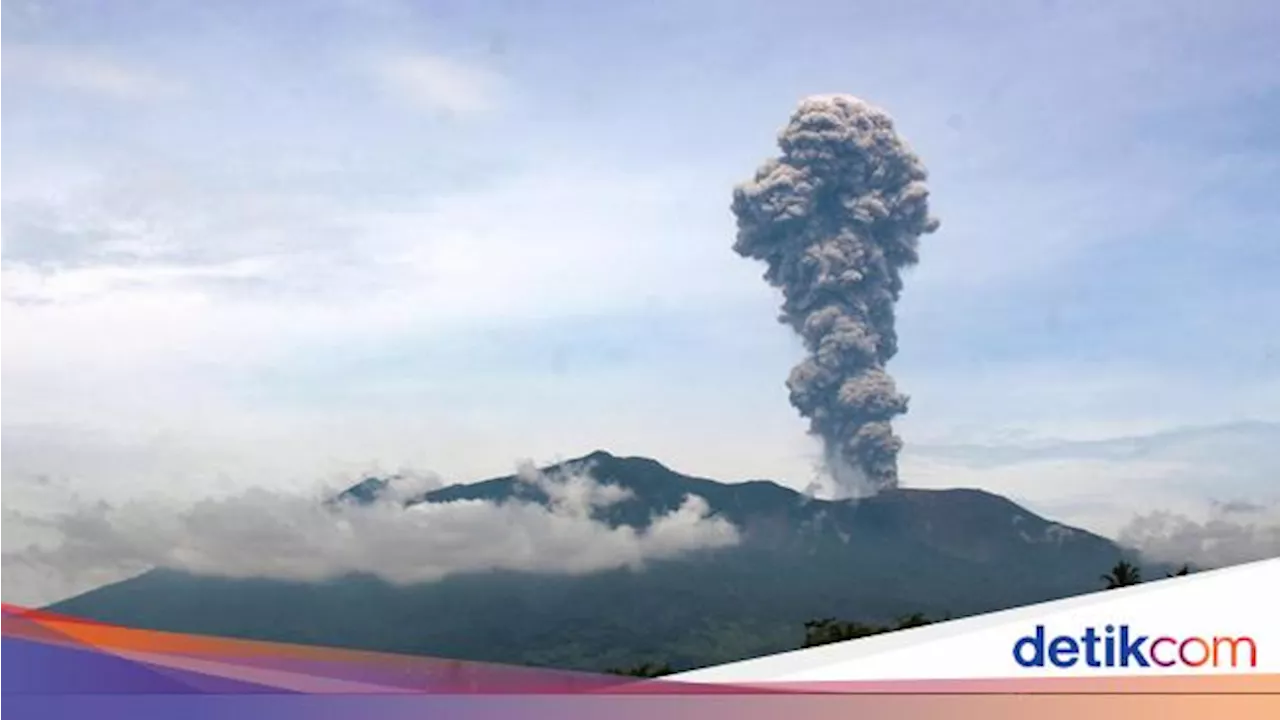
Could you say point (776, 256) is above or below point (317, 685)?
above

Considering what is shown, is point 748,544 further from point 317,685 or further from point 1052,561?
point 317,685

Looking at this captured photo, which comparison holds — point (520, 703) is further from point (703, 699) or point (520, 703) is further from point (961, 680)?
point (961, 680)

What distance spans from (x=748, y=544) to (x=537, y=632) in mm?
18218

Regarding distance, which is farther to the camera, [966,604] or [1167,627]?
[966,604]

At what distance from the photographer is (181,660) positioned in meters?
14.3

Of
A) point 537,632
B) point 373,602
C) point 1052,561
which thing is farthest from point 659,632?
point 1052,561

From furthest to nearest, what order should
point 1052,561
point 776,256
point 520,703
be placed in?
point 1052,561 < point 776,256 < point 520,703

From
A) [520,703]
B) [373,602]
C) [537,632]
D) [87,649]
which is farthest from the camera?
[373,602]

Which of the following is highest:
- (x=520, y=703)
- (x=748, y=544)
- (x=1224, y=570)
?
(x=748, y=544)

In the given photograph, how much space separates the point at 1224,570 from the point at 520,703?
626 centimetres

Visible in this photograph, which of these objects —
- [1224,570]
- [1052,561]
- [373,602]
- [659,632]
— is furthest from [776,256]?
[1052,561]
